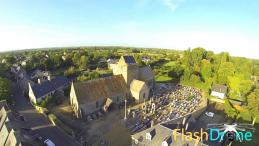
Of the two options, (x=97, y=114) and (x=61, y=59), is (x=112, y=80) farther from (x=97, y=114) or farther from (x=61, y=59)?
(x=61, y=59)

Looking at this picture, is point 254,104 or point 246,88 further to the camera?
point 246,88

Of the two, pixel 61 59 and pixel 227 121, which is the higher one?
pixel 61 59

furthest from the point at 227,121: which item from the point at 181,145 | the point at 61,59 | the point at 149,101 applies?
the point at 61,59

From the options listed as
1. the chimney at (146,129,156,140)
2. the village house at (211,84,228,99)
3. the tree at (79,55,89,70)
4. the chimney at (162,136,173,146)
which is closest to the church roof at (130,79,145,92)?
the chimney at (146,129,156,140)

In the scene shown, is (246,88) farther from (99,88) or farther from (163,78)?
(99,88)

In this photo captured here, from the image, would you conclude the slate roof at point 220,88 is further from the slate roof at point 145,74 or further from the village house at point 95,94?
the village house at point 95,94

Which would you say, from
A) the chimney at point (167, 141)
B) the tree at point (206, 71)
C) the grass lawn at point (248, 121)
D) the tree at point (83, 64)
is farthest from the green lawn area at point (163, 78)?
the chimney at point (167, 141)

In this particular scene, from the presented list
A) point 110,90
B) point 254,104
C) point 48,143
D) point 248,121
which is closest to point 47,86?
point 110,90
